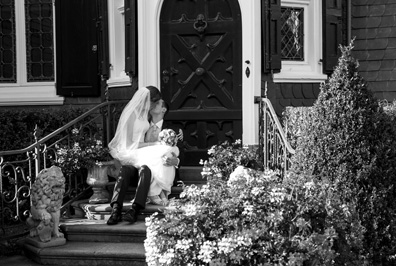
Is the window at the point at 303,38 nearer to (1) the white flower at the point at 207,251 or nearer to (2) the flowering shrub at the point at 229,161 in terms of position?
(2) the flowering shrub at the point at 229,161

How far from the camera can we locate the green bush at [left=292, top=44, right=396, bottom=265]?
6145 millimetres

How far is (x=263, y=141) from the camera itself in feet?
28.3

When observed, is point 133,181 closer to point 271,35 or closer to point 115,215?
point 115,215

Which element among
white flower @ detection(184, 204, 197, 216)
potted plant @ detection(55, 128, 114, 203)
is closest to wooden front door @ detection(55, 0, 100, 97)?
potted plant @ detection(55, 128, 114, 203)

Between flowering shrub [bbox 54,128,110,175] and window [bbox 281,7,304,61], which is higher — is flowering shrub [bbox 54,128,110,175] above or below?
below

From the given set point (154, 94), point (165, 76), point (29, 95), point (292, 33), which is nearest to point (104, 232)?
point (154, 94)

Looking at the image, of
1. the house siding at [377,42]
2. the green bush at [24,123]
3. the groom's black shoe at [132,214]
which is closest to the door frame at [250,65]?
the groom's black shoe at [132,214]

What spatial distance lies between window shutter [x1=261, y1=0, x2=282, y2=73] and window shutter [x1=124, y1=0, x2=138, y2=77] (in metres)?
1.70

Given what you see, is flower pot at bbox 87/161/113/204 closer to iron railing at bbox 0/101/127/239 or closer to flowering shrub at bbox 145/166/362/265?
iron railing at bbox 0/101/127/239

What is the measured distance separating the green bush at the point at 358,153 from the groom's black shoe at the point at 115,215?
2.20 meters

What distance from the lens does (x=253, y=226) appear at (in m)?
4.97

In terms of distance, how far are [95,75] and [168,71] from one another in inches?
61.1

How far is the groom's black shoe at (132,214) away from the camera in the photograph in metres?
7.55

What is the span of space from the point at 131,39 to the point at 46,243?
3248 mm
